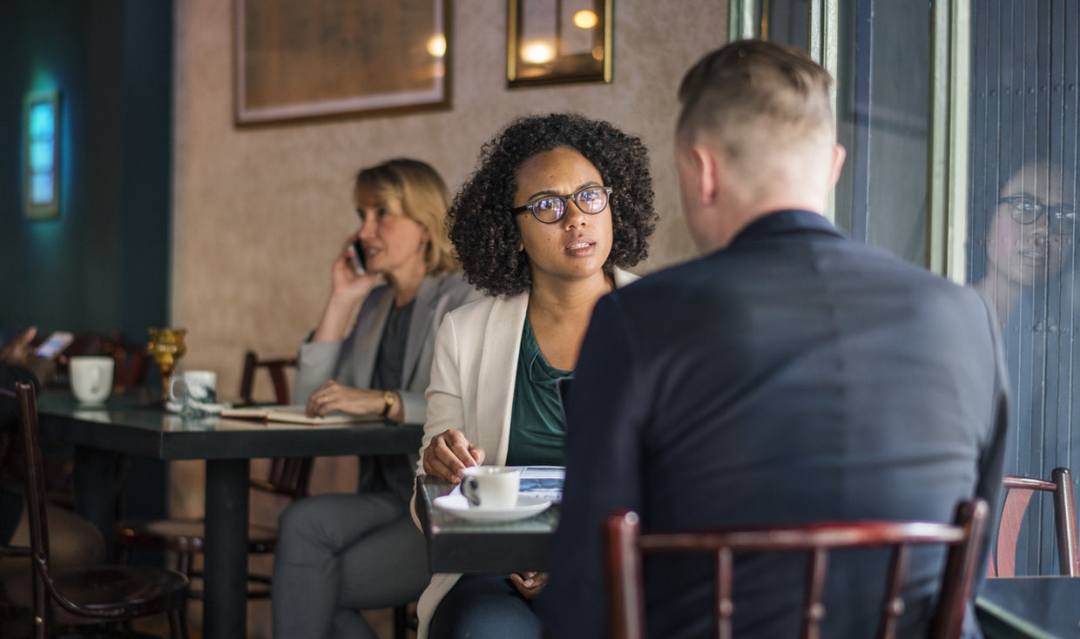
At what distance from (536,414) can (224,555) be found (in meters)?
0.94

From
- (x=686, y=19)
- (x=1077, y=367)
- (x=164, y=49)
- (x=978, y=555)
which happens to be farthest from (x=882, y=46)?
(x=164, y=49)

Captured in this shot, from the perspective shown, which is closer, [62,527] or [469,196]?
[469,196]

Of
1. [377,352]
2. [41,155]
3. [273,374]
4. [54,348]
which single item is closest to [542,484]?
[377,352]

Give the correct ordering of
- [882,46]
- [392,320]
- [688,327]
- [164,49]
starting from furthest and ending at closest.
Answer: [164,49], [392,320], [882,46], [688,327]

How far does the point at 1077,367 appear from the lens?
2230mm

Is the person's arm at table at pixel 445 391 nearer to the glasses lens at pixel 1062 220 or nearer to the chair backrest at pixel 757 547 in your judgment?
the glasses lens at pixel 1062 220

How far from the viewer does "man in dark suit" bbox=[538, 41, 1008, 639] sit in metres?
1.17

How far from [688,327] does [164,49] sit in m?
4.37

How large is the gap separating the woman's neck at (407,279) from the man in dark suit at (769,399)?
2129 millimetres

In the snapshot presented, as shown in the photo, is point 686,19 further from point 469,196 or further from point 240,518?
point 240,518

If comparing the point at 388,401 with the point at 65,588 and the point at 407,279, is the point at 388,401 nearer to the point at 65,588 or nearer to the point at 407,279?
the point at 407,279

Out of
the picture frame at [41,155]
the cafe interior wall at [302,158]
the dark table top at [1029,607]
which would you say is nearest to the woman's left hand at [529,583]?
the dark table top at [1029,607]

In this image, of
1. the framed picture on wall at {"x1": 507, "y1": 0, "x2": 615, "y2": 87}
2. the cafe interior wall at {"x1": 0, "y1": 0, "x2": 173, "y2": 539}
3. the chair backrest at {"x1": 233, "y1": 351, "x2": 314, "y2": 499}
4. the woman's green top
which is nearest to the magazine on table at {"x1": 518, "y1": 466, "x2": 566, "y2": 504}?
the woman's green top

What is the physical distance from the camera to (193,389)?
300 centimetres
